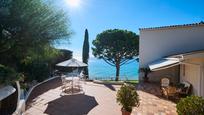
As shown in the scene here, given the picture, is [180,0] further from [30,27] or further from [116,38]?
[116,38]

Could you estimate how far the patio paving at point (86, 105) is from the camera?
1331 cm

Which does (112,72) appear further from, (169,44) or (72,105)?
(72,105)

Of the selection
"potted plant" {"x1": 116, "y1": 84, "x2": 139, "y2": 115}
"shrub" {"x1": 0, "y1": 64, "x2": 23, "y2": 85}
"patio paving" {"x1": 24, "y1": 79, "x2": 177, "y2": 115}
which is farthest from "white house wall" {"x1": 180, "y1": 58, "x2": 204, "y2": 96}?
"shrub" {"x1": 0, "y1": 64, "x2": 23, "y2": 85}

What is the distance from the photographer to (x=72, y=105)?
1508cm

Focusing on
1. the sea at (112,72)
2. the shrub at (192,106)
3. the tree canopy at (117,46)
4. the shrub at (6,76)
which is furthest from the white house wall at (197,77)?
the tree canopy at (117,46)

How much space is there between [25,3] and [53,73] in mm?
17784

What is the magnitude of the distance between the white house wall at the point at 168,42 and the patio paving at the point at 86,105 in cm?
924

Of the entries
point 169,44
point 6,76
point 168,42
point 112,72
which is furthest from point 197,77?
point 112,72

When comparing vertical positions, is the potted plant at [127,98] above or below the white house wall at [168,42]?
below

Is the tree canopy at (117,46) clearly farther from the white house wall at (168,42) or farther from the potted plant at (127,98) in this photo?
the potted plant at (127,98)

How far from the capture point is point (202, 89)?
50.0ft

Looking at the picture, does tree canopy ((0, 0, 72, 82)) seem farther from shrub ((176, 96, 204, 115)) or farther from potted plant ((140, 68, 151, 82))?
potted plant ((140, 68, 151, 82))

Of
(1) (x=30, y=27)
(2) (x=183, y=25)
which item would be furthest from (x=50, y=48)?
(2) (x=183, y=25)

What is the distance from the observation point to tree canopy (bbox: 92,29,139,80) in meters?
39.5
